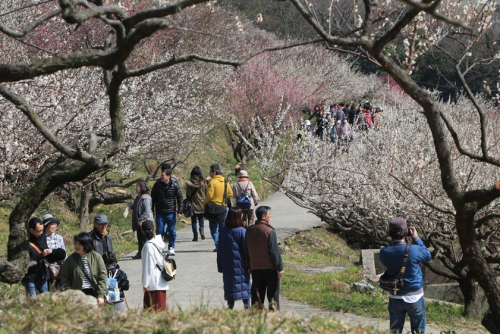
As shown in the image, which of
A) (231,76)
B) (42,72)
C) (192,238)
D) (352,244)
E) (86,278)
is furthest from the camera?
(231,76)

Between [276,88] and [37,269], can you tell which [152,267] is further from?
[276,88]

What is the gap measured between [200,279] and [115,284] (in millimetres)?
4011

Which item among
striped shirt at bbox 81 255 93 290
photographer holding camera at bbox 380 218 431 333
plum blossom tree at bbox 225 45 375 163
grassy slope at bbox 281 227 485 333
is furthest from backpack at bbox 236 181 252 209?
plum blossom tree at bbox 225 45 375 163

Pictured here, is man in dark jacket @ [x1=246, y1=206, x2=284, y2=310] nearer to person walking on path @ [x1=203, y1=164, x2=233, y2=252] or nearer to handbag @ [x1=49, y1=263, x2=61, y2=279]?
handbag @ [x1=49, y1=263, x2=61, y2=279]

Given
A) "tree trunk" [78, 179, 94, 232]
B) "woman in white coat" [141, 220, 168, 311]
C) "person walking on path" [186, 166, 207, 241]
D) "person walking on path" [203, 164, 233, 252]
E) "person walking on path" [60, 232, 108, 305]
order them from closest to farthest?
"person walking on path" [60, 232, 108, 305], "woman in white coat" [141, 220, 168, 311], "person walking on path" [203, 164, 233, 252], "person walking on path" [186, 166, 207, 241], "tree trunk" [78, 179, 94, 232]

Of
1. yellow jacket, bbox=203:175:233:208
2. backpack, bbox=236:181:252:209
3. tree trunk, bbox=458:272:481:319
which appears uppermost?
yellow jacket, bbox=203:175:233:208

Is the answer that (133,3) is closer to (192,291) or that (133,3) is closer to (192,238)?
(192,238)

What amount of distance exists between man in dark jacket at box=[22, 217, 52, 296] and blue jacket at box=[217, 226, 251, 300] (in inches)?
84.1

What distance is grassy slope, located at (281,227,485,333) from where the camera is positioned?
10.5 meters

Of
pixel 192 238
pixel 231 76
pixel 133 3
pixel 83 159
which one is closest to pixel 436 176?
pixel 192 238

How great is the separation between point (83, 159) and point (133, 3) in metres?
15.1

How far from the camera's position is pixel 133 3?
65.9 ft

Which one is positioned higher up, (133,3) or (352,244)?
(133,3)

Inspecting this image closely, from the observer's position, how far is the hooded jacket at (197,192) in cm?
1500
